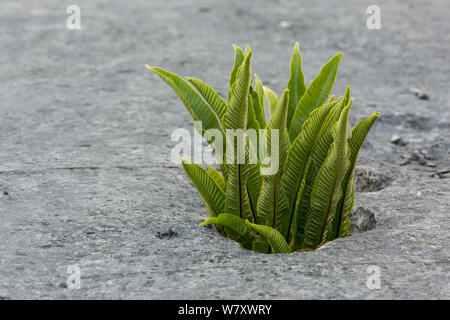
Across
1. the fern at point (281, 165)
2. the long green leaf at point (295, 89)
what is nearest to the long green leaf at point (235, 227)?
the fern at point (281, 165)

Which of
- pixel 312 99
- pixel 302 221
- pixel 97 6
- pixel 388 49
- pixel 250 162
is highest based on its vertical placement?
pixel 97 6

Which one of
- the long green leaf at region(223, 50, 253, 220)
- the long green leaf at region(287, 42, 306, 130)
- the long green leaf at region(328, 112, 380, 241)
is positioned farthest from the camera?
the long green leaf at region(287, 42, 306, 130)

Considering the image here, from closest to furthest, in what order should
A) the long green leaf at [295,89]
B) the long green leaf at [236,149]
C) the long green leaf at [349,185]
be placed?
1. the long green leaf at [236,149]
2. the long green leaf at [349,185]
3. the long green leaf at [295,89]

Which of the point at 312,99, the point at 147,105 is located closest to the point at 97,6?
the point at 147,105

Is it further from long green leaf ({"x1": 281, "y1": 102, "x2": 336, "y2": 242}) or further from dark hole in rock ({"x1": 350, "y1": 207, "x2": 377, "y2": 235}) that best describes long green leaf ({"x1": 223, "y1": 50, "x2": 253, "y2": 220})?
dark hole in rock ({"x1": 350, "y1": 207, "x2": 377, "y2": 235})

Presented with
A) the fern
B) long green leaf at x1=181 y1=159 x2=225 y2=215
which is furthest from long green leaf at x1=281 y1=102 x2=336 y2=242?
long green leaf at x1=181 y1=159 x2=225 y2=215

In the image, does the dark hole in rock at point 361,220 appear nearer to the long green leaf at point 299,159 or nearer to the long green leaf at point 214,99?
the long green leaf at point 299,159

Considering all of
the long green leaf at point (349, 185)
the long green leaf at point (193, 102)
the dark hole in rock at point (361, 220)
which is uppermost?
the long green leaf at point (193, 102)
